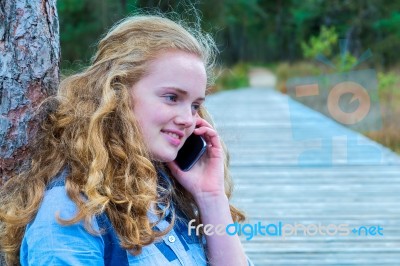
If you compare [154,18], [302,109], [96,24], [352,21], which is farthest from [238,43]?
[154,18]

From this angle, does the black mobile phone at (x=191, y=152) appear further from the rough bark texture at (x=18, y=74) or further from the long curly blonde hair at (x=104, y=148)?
the rough bark texture at (x=18, y=74)

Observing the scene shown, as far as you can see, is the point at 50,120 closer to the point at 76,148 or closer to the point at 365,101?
the point at 76,148

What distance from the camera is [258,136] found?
28.7 ft

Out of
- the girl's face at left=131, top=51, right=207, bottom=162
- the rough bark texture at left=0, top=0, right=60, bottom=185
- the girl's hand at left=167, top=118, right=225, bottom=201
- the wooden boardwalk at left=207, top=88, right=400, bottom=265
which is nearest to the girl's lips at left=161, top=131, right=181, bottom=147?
the girl's face at left=131, top=51, right=207, bottom=162

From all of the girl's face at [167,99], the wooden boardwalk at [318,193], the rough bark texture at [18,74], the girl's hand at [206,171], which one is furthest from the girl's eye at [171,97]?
the wooden boardwalk at [318,193]

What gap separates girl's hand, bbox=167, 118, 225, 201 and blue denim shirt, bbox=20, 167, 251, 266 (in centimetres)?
32

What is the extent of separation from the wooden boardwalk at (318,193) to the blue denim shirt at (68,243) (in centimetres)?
143

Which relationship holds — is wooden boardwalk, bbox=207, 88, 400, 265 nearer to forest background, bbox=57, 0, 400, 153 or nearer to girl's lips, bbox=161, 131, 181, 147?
girl's lips, bbox=161, 131, 181, 147

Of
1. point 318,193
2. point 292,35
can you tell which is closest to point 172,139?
point 318,193

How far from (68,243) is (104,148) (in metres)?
0.24

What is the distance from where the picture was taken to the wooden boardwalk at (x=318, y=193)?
3635 mm

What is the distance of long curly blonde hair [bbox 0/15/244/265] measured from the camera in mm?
1476

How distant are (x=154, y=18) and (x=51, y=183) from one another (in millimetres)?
523

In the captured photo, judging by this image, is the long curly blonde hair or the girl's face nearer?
the long curly blonde hair
